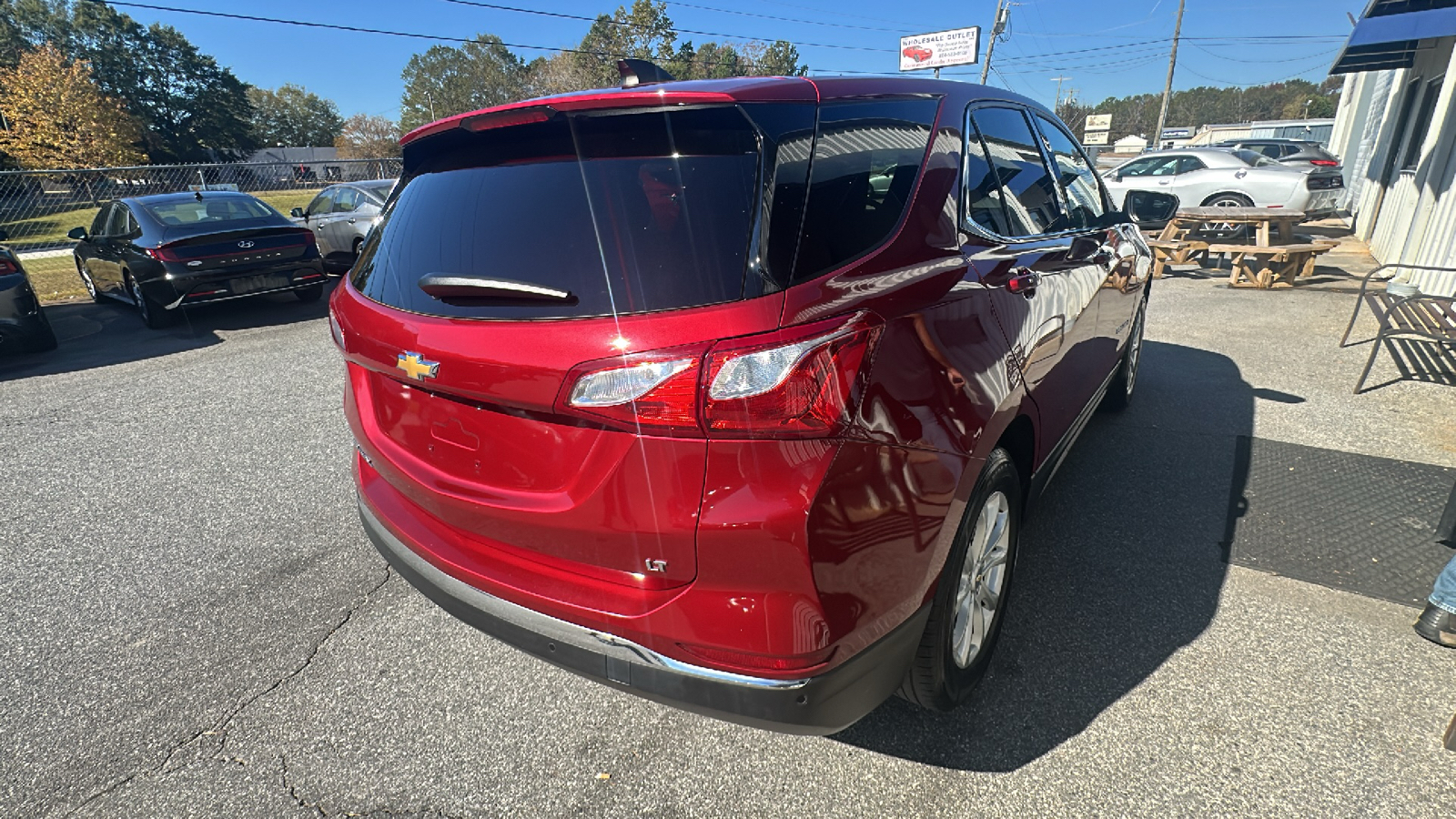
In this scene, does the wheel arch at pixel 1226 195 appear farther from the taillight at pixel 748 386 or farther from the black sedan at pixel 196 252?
the taillight at pixel 748 386

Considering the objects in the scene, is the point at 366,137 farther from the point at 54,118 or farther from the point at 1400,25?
the point at 1400,25

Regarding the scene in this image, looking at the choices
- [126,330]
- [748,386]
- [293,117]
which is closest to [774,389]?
[748,386]

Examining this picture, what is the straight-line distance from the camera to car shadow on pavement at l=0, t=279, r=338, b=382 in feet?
21.7

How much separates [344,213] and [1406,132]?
17.2 meters

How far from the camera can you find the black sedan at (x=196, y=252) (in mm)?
7387

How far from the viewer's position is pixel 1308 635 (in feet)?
8.06

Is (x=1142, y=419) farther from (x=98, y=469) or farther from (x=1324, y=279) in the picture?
(x=1324, y=279)

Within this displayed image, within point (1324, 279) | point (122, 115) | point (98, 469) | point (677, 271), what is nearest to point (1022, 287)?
→ point (677, 271)

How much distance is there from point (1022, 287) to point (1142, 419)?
292 cm

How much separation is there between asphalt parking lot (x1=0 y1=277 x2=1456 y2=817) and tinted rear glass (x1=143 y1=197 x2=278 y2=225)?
4.70 metres

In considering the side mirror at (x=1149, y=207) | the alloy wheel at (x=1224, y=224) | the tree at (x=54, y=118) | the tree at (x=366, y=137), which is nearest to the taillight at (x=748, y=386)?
the side mirror at (x=1149, y=207)

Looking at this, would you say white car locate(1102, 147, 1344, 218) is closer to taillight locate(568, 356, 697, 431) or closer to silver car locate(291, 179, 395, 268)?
silver car locate(291, 179, 395, 268)

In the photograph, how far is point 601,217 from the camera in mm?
1641

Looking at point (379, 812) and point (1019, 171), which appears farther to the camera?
point (1019, 171)
